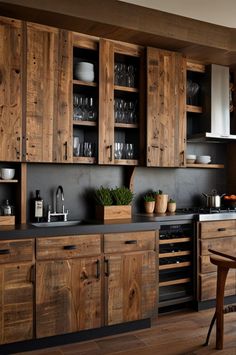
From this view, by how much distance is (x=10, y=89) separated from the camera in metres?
2.91

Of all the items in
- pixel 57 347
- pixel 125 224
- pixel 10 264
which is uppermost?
pixel 125 224

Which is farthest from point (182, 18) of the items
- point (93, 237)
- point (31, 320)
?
point (31, 320)

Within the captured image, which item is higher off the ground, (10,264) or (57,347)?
(10,264)

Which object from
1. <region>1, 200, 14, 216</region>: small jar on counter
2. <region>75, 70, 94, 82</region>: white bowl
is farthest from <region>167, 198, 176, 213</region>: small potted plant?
<region>1, 200, 14, 216</region>: small jar on counter

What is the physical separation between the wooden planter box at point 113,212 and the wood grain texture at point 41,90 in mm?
706

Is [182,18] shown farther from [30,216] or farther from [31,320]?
[31,320]

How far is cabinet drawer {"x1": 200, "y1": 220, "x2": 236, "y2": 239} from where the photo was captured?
3525 millimetres

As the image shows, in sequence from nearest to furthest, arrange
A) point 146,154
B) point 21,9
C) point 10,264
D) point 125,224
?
point 10,264 < point 21,9 < point 125,224 < point 146,154

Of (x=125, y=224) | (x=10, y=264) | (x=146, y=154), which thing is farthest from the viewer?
(x=146, y=154)

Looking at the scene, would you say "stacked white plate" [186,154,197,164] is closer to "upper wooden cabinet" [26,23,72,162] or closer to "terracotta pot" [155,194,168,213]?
"terracotta pot" [155,194,168,213]

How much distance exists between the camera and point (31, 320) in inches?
104

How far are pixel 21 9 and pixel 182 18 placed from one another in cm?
157

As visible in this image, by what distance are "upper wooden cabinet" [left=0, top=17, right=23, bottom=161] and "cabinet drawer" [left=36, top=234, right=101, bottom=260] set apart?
76 cm

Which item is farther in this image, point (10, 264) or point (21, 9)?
point (21, 9)
